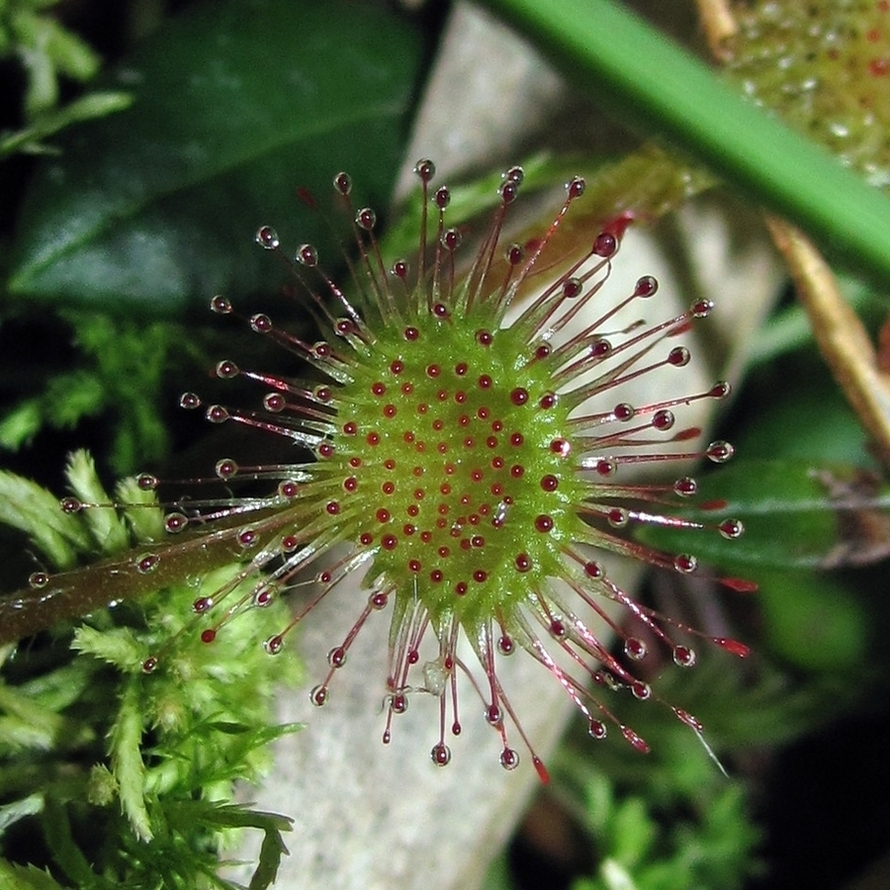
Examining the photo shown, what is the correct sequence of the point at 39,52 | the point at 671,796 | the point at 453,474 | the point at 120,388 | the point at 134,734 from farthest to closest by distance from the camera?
1. the point at 671,796
2. the point at 39,52
3. the point at 120,388
4. the point at 134,734
5. the point at 453,474

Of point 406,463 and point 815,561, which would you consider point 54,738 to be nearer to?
point 406,463

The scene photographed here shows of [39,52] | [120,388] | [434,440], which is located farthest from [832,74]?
[39,52]

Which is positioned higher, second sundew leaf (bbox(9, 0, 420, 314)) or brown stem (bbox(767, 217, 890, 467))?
second sundew leaf (bbox(9, 0, 420, 314))

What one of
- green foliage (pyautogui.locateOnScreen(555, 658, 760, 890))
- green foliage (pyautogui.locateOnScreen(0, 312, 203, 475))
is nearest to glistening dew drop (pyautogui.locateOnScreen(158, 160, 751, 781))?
green foliage (pyautogui.locateOnScreen(0, 312, 203, 475))

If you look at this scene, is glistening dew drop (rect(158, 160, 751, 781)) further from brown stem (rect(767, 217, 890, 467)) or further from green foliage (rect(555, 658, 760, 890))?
green foliage (rect(555, 658, 760, 890))

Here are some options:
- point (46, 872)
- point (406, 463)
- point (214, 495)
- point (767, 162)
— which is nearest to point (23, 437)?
point (214, 495)

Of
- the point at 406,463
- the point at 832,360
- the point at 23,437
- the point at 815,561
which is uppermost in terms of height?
the point at 23,437

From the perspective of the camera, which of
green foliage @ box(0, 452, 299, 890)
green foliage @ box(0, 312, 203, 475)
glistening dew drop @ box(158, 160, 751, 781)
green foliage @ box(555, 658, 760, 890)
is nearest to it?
glistening dew drop @ box(158, 160, 751, 781)

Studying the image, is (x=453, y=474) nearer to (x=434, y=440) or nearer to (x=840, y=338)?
(x=434, y=440)
